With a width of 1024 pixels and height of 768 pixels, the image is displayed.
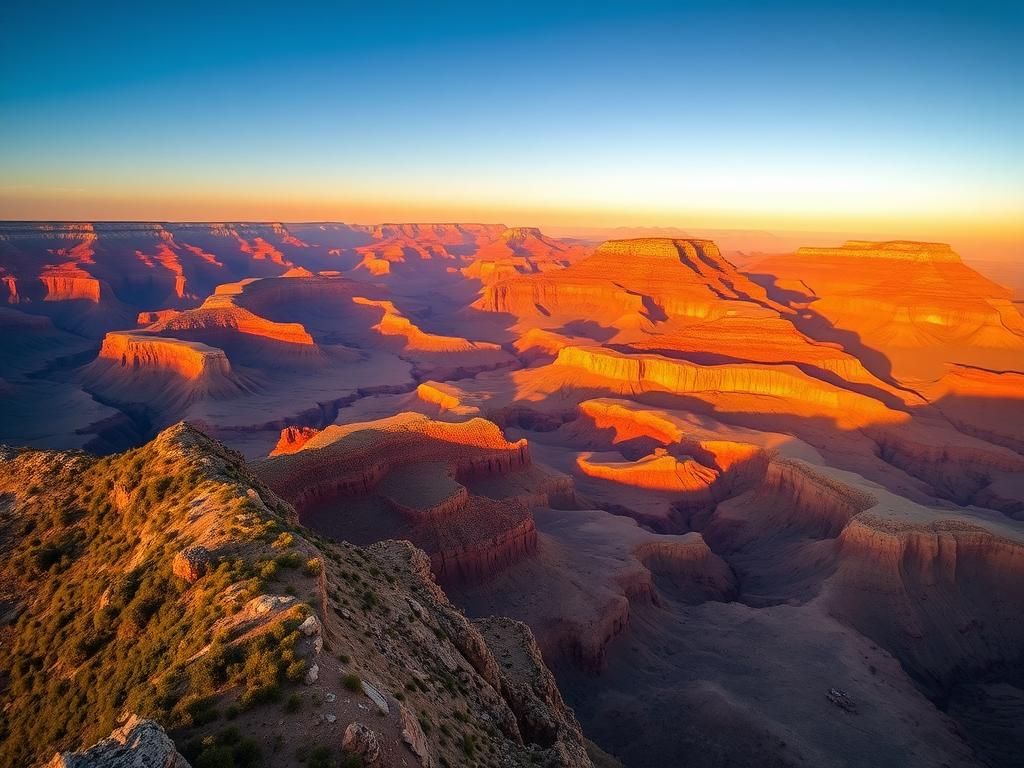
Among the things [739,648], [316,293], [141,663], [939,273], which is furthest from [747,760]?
[316,293]

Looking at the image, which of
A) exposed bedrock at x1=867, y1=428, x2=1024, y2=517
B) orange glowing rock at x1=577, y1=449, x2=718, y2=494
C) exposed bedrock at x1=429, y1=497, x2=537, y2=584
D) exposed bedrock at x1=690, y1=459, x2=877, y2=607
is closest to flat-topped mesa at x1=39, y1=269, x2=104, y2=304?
orange glowing rock at x1=577, y1=449, x2=718, y2=494

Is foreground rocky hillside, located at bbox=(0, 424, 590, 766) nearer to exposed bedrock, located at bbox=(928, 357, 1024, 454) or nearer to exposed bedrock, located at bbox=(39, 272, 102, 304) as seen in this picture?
exposed bedrock, located at bbox=(928, 357, 1024, 454)

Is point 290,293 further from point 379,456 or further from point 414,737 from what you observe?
point 414,737

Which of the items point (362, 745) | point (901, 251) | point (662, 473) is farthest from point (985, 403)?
point (362, 745)

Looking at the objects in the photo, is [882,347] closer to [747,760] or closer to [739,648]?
[739,648]

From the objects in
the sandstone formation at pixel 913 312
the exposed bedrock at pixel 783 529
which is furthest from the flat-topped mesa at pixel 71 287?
the sandstone formation at pixel 913 312

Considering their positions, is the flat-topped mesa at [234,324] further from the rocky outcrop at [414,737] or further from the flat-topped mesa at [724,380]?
the rocky outcrop at [414,737]

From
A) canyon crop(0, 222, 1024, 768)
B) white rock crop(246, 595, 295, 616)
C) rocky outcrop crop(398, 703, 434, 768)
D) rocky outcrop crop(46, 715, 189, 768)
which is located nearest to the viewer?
rocky outcrop crop(46, 715, 189, 768)
